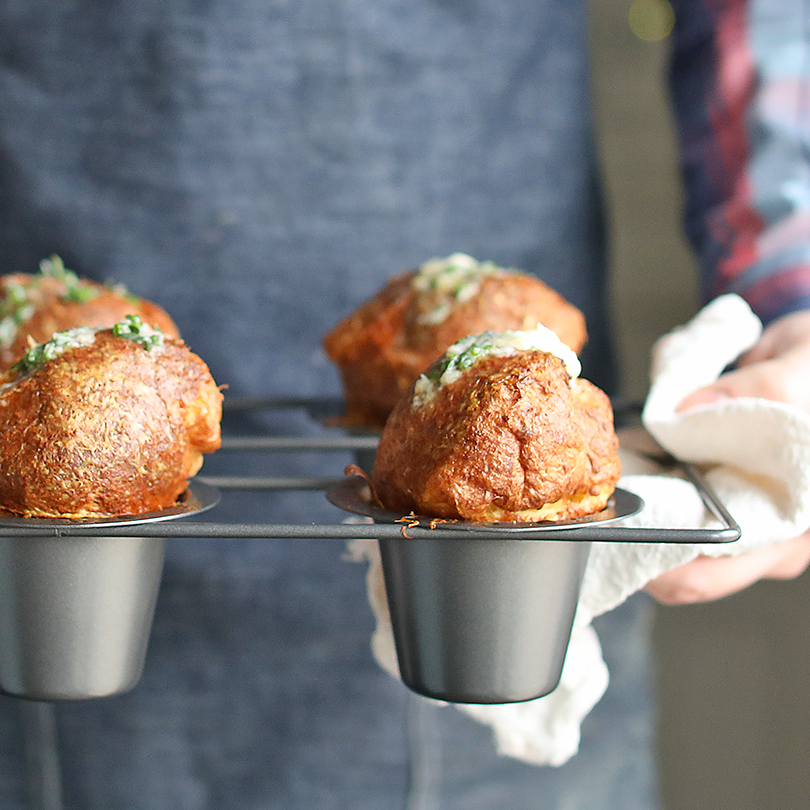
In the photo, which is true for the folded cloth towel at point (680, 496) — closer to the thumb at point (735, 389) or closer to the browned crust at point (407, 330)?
the thumb at point (735, 389)

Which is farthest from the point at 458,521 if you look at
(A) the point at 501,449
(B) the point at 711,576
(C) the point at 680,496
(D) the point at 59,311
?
(D) the point at 59,311

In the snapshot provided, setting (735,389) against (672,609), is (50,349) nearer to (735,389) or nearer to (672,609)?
(735,389)

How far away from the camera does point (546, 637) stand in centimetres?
84

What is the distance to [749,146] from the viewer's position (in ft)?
4.64

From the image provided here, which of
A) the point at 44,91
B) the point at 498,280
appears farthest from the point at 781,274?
the point at 44,91

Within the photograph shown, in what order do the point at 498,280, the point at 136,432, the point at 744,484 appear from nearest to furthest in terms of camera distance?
the point at 136,432 → the point at 744,484 → the point at 498,280

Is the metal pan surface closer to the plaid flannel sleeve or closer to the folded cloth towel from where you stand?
the folded cloth towel

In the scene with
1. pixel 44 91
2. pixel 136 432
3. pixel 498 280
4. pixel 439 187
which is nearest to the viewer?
pixel 136 432

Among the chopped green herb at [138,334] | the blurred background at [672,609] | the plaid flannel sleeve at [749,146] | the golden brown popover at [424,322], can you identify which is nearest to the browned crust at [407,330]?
the golden brown popover at [424,322]

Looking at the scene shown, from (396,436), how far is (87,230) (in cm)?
97

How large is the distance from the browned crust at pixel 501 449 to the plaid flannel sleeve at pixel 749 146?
615mm

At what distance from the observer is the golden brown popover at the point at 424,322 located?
117 centimetres

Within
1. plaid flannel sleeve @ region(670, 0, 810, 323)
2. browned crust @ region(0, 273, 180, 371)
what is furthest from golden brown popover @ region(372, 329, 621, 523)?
plaid flannel sleeve @ region(670, 0, 810, 323)

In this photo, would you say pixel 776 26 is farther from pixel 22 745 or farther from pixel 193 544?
pixel 22 745
